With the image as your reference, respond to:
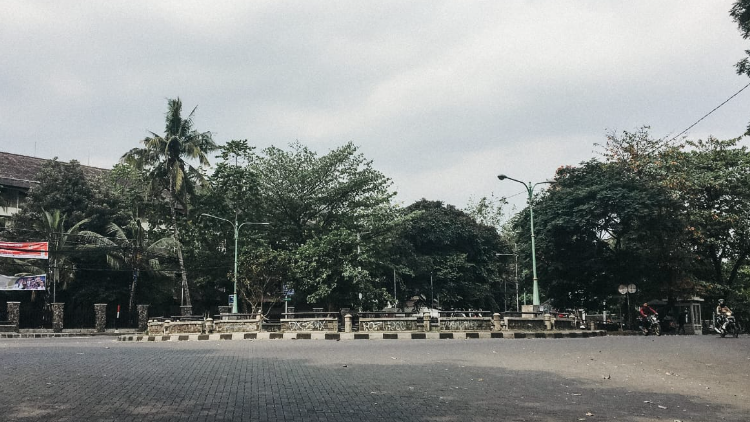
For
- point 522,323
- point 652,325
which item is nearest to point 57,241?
point 522,323

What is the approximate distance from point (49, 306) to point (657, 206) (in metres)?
37.9

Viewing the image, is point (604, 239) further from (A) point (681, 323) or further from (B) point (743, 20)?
(B) point (743, 20)

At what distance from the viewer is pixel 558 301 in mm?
38719

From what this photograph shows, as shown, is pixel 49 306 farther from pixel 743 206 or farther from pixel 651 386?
pixel 743 206

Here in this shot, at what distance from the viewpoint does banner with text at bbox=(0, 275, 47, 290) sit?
122ft

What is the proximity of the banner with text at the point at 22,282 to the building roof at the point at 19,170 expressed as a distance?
9958mm

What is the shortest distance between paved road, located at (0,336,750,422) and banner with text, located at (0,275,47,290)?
89.4ft

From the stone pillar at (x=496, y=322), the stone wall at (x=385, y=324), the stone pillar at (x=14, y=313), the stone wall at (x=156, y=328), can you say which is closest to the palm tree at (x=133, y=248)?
the stone pillar at (x=14, y=313)

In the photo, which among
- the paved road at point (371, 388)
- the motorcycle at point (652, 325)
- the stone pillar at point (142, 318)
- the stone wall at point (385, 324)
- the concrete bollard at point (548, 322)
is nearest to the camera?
the paved road at point (371, 388)

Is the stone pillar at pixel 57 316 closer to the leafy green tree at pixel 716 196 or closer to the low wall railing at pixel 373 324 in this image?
the low wall railing at pixel 373 324

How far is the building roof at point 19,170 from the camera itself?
46.0m

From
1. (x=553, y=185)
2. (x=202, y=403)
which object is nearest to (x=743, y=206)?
(x=553, y=185)

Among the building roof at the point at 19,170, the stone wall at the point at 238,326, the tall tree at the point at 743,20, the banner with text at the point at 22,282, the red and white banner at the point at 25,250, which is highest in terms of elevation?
the building roof at the point at 19,170

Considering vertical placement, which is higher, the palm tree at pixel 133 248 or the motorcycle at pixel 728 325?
the palm tree at pixel 133 248
